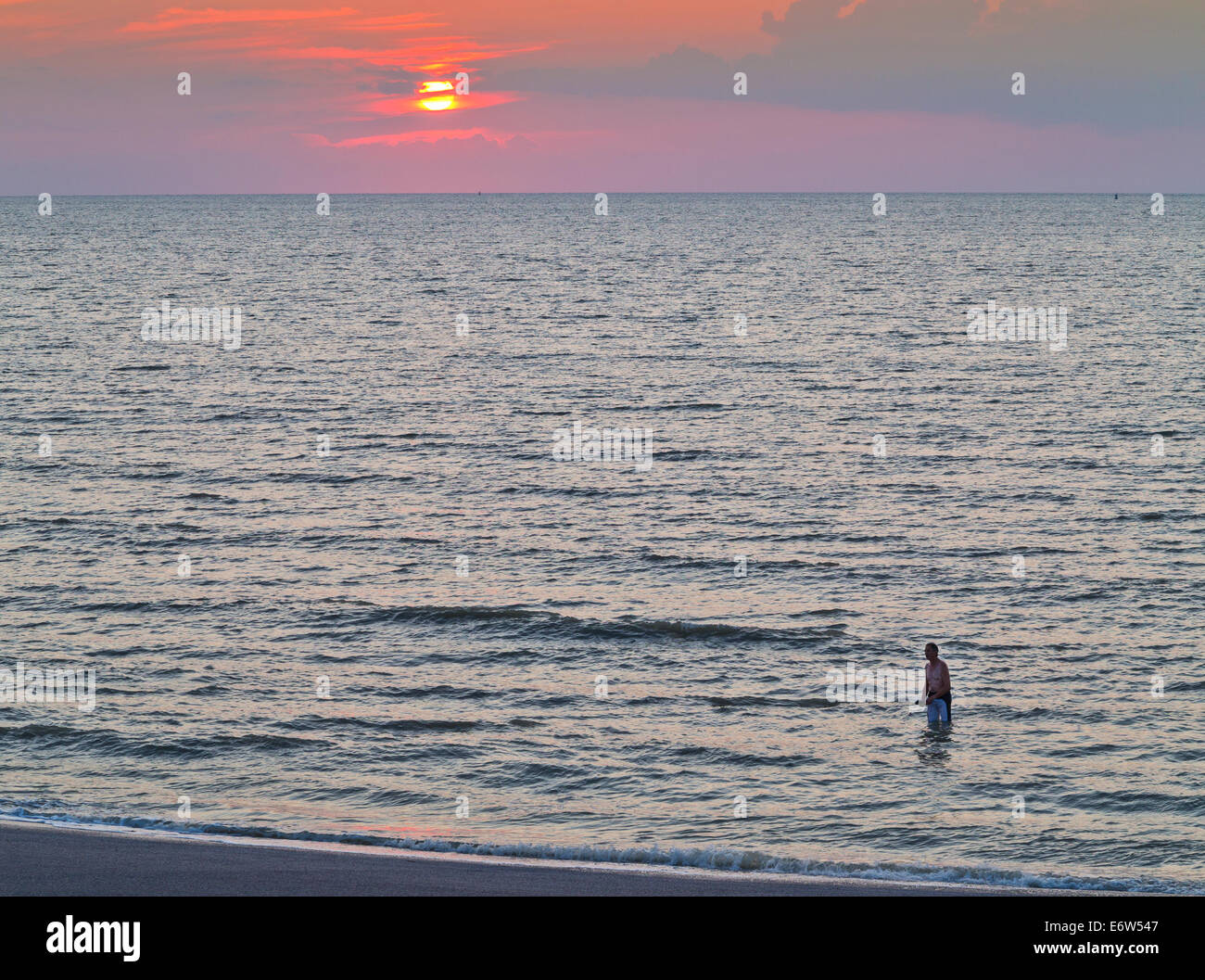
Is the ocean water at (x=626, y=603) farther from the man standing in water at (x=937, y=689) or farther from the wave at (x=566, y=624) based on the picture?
the man standing in water at (x=937, y=689)

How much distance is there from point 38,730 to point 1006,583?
18774 mm

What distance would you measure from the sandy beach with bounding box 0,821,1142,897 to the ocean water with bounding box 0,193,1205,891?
1.25 metres

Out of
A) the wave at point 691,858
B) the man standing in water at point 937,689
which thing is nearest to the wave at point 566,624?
the man standing in water at point 937,689

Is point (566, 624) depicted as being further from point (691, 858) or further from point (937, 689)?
point (691, 858)

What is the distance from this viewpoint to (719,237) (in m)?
192

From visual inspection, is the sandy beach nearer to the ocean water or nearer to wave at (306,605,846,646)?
the ocean water

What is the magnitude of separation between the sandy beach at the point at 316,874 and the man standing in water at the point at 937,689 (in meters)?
6.43

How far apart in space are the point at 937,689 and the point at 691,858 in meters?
6.57

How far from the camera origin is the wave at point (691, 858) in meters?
13.9

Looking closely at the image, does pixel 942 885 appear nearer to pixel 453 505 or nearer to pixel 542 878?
pixel 542 878

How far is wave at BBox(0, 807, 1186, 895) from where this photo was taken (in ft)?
45.5

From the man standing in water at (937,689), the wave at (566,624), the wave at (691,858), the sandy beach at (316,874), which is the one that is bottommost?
the wave at (691,858)

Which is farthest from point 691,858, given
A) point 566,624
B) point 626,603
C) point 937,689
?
point 626,603

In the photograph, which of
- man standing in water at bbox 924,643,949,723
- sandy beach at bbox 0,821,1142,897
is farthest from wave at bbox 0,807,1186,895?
man standing in water at bbox 924,643,949,723
